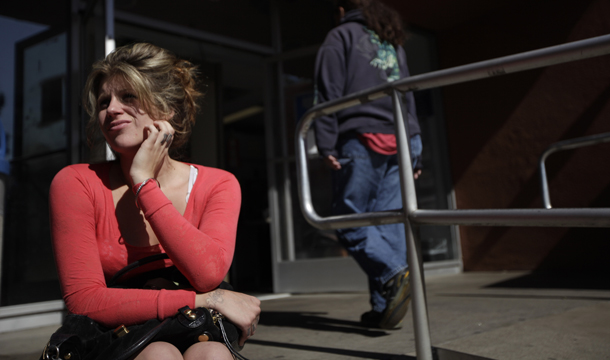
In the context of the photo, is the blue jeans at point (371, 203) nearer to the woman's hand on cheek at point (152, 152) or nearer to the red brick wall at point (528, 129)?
the woman's hand on cheek at point (152, 152)

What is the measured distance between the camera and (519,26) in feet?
15.9

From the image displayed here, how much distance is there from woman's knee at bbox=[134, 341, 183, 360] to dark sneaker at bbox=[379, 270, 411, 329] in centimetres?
125

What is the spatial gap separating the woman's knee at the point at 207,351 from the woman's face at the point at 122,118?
0.55 m

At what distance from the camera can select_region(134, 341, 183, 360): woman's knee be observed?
99cm

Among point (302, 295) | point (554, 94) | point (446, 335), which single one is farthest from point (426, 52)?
point (446, 335)

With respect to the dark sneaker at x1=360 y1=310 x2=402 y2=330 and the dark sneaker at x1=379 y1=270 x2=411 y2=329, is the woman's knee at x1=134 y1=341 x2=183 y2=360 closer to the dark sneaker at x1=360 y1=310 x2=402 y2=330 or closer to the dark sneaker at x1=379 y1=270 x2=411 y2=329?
the dark sneaker at x1=379 y1=270 x2=411 y2=329

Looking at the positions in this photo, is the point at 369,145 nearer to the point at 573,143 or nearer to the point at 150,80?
the point at 150,80

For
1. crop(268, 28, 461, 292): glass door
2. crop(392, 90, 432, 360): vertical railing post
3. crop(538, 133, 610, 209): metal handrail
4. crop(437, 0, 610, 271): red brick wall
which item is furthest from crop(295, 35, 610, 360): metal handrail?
crop(437, 0, 610, 271): red brick wall

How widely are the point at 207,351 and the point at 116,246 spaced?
0.39m

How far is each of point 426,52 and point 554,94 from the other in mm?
1511

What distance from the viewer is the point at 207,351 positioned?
40.8 inches

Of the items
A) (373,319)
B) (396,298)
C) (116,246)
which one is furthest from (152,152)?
(373,319)

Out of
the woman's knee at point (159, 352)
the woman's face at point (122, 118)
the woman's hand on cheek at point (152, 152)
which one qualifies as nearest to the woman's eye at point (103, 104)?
the woman's face at point (122, 118)

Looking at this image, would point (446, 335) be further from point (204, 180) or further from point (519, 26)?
point (519, 26)
